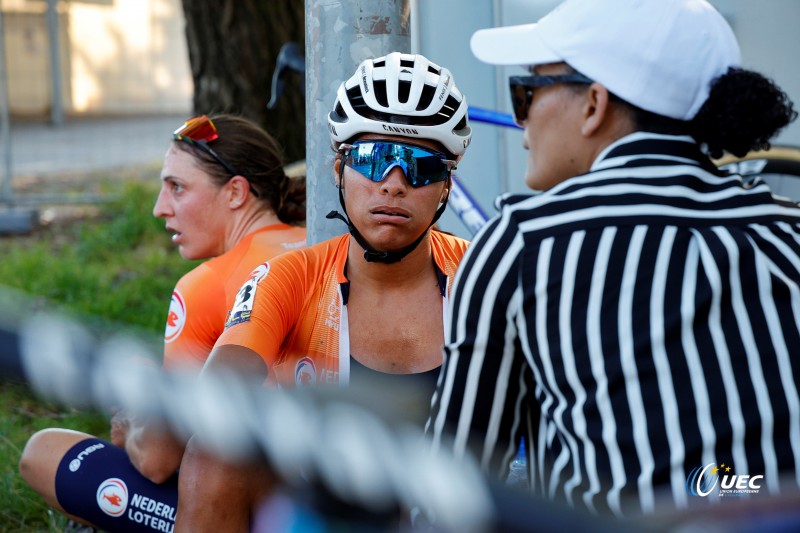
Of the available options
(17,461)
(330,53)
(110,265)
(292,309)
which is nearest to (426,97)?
(330,53)

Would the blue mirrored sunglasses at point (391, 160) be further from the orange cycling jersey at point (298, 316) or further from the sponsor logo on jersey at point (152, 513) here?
the sponsor logo on jersey at point (152, 513)

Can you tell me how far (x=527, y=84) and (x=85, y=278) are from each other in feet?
20.3

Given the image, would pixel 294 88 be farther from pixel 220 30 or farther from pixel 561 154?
pixel 561 154

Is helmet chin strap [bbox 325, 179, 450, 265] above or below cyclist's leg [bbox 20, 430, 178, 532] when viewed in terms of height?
above

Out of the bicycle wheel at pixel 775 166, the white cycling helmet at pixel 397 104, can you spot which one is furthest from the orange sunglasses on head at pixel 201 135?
the bicycle wheel at pixel 775 166

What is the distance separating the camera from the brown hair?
3906 millimetres

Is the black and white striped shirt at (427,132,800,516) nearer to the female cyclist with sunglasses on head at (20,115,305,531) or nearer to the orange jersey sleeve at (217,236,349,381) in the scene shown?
the orange jersey sleeve at (217,236,349,381)

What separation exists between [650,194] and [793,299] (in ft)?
0.98

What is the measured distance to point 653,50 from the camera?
6.51 ft

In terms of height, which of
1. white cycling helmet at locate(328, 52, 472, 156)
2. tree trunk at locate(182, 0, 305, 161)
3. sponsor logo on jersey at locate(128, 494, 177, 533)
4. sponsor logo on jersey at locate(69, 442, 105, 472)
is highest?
tree trunk at locate(182, 0, 305, 161)

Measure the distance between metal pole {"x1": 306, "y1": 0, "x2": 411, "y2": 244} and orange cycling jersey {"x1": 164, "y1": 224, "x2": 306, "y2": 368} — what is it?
230 mm

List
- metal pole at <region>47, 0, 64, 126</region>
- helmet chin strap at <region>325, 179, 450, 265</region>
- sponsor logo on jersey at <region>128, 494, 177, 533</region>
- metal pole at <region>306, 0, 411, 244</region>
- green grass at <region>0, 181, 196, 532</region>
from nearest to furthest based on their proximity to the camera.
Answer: helmet chin strap at <region>325, 179, 450, 265</region>, sponsor logo on jersey at <region>128, 494, 177, 533</region>, metal pole at <region>306, 0, 411, 244</region>, green grass at <region>0, 181, 196, 532</region>, metal pole at <region>47, 0, 64, 126</region>

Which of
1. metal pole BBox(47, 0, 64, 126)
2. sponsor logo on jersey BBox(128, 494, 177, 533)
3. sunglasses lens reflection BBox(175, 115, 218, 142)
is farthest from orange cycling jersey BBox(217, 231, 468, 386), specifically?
metal pole BBox(47, 0, 64, 126)

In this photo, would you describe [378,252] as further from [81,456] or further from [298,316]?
[81,456]
